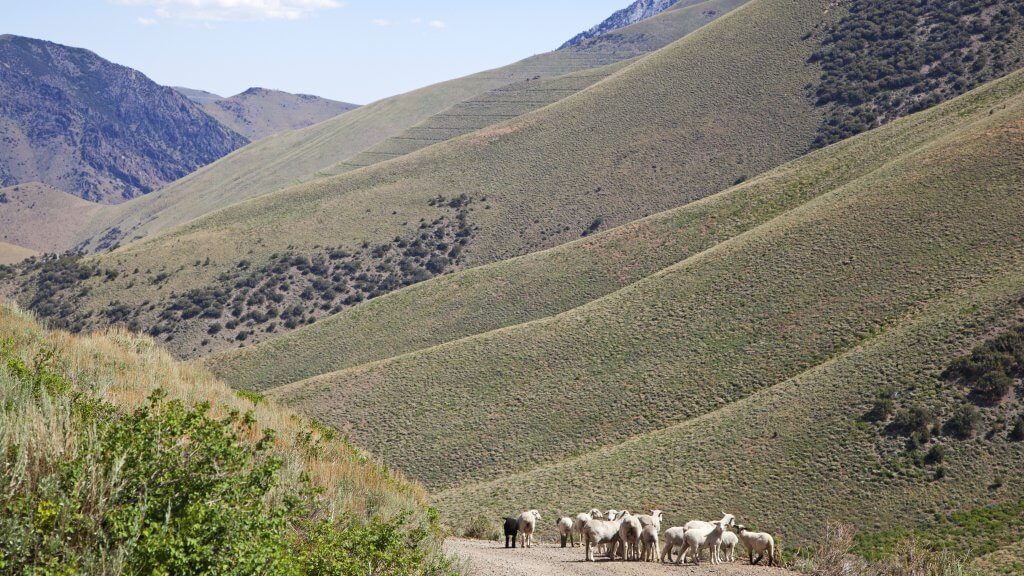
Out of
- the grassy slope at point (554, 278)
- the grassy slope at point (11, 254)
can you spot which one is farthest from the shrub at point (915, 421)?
the grassy slope at point (11, 254)

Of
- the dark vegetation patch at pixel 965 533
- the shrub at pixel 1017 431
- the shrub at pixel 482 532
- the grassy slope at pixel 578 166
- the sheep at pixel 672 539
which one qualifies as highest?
the grassy slope at pixel 578 166

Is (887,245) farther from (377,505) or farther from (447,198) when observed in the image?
(447,198)

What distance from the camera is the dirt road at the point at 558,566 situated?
533 inches

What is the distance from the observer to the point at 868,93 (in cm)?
10081

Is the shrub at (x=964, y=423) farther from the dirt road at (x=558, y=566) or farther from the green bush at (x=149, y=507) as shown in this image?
the green bush at (x=149, y=507)

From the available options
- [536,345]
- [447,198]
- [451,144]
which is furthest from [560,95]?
[536,345]

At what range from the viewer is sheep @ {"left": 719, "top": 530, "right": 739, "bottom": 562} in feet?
57.4

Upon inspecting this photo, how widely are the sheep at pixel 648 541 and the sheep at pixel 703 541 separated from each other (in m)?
0.58

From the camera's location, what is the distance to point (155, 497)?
8.28m

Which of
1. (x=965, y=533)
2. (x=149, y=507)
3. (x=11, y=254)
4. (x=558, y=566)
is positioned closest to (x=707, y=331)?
(x=965, y=533)

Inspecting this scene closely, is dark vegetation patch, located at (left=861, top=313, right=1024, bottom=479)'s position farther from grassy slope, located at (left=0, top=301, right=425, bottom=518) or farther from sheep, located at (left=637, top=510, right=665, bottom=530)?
grassy slope, located at (left=0, top=301, right=425, bottom=518)

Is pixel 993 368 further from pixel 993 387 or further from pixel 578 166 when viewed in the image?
pixel 578 166

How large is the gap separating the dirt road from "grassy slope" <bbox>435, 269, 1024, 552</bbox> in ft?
46.0

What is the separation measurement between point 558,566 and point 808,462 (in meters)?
22.7
